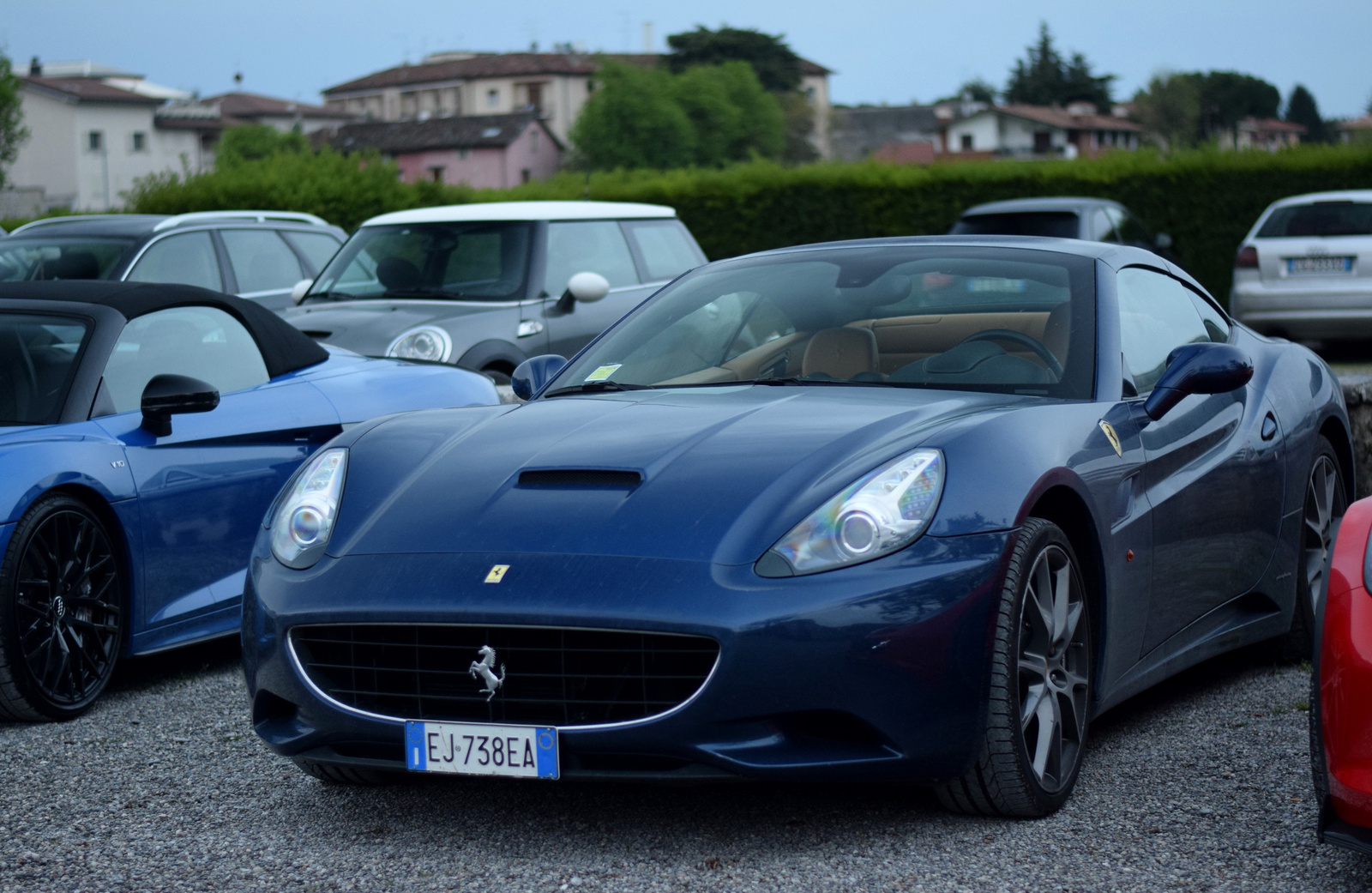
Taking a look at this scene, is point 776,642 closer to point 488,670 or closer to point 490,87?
point 488,670

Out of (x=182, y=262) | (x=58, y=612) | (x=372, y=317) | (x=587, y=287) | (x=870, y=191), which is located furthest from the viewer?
(x=870, y=191)

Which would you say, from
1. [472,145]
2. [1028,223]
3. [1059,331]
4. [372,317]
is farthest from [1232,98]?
[1059,331]

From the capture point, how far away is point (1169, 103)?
125312 millimetres

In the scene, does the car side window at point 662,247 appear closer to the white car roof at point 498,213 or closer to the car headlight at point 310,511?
the white car roof at point 498,213

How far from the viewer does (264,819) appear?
3869 mm

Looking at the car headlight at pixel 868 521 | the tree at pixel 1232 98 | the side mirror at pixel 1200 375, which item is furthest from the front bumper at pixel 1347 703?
the tree at pixel 1232 98

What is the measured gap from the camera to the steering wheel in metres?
4.27

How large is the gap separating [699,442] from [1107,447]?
3.53 ft

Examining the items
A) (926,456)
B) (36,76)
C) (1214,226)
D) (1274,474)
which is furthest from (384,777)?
(36,76)

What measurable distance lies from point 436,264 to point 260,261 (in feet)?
6.84

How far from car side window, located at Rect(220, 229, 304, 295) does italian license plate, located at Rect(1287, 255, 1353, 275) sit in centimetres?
888

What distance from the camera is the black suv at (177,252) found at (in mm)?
10484

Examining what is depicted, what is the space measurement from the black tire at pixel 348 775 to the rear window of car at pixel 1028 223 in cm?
1093

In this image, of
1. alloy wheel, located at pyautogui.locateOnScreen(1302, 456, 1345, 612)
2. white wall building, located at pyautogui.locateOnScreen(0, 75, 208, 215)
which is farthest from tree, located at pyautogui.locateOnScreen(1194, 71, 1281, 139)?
alloy wheel, located at pyautogui.locateOnScreen(1302, 456, 1345, 612)
